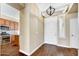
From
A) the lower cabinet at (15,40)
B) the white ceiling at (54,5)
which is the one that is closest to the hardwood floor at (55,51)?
the lower cabinet at (15,40)

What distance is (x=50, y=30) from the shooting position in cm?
189

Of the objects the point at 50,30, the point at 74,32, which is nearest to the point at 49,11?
the point at 50,30

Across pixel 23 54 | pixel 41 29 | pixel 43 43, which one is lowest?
pixel 23 54

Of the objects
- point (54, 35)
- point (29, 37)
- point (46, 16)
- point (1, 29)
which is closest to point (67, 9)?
point (46, 16)

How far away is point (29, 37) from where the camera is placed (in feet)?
6.09

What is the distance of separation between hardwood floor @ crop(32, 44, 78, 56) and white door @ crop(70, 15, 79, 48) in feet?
0.35

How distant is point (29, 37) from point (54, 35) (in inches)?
19.3

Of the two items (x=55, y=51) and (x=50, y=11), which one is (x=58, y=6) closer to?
(x=50, y=11)

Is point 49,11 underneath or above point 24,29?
above

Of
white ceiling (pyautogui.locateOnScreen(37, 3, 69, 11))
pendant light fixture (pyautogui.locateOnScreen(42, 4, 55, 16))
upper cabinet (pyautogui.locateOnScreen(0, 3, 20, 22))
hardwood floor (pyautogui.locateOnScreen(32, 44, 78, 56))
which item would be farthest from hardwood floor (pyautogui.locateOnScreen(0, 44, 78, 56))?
white ceiling (pyautogui.locateOnScreen(37, 3, 69, 11))

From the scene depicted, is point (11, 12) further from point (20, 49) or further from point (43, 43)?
point (43, 43)

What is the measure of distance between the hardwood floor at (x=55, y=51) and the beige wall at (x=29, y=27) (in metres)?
0.12

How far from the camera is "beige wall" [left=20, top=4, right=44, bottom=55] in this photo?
71.2 inches

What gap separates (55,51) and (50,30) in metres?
0.41
